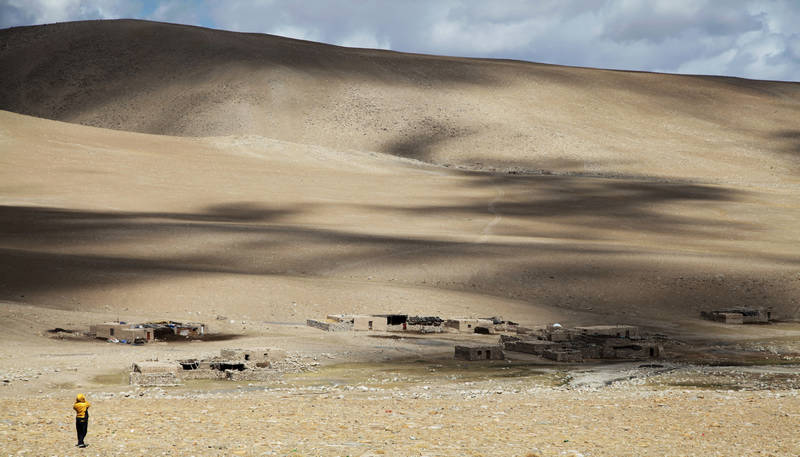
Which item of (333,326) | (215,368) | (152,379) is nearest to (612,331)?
(333,326)

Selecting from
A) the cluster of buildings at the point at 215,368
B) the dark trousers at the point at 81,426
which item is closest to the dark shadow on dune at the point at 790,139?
the cluster of buildings at the point at 215,368

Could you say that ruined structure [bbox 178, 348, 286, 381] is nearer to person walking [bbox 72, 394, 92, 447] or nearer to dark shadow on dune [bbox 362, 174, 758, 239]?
person walking [bbox 72, 394, 92, 447]

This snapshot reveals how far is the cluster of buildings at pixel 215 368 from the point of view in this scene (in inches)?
886

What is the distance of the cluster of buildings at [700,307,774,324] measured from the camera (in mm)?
36875

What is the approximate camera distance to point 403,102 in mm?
108562

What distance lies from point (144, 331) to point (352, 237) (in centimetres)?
1914

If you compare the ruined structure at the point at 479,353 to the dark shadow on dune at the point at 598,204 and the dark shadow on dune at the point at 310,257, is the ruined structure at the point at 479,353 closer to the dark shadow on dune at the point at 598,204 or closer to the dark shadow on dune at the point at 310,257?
the dark shadow on dune at the point at 310,257

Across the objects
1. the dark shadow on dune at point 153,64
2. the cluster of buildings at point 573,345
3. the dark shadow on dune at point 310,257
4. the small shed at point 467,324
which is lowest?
the cluster of buildings at point 573,345

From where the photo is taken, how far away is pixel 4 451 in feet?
43.4

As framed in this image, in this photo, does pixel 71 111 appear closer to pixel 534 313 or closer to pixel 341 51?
pixel 341 51

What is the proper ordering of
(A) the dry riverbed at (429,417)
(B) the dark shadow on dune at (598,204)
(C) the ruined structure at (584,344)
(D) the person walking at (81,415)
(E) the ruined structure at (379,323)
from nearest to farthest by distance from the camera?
1. (D) the person walking at (81,415)
2. (A) the dry riverbed at (429,417)
3. (C) the ruined structure at (584,344)
4. (E) the ruined structure at (379,323)
5. (B) the dark shadow on dune at (598,204)

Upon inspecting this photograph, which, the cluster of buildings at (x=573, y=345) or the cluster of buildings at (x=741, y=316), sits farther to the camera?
the cluster of buildings at (x=741, y=316)

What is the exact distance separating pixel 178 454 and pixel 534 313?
2439cm

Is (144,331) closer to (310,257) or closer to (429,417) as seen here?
(429,417)
